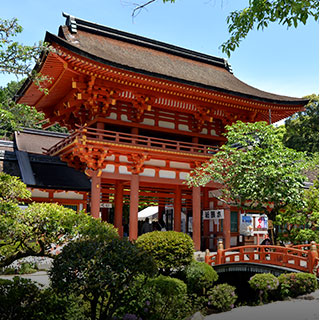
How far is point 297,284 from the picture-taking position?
11.7 meters

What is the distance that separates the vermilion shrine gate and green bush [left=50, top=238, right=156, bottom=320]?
9056 mm

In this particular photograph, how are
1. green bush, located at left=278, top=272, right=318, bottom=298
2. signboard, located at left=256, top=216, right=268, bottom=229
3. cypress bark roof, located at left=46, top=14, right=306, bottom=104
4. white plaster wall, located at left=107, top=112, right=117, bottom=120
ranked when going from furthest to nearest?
signboard, located at left=256, top=216, right=268, bottom=229
cypress bark roof, located at left=46, top=14, right=306, bottom=104
white plaster wall, located at left=107, top=112, right=117, bottom=120
green bush, located at left=278, top=272, right=318, bottom=298

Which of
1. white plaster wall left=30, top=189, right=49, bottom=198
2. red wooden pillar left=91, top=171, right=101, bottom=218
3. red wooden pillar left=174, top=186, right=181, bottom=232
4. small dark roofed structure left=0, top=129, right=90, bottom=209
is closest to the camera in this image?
red wooden pillar left=91, top=171, right=101, bottom=218

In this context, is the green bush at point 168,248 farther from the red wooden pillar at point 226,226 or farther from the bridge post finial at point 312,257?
the red wooden pillar at point 226,226

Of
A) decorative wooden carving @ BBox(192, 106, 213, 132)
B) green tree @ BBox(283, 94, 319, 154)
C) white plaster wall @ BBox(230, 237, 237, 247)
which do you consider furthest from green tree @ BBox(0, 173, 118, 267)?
green tree @ BBox(283, 94, 319, 154)

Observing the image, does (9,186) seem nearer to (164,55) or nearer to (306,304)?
(306,304)

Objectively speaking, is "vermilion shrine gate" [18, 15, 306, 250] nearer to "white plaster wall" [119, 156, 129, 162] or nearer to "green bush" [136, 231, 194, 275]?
"white plaster wall" [119, 156, 129, 162]

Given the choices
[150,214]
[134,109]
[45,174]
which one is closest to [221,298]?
[134,109]

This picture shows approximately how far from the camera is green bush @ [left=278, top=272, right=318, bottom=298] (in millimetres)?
11586

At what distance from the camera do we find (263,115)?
2233cm

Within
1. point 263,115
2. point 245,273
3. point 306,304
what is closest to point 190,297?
point 245,273

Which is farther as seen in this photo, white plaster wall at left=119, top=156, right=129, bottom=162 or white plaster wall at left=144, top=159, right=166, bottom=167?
white plaster wall at left=144, top=159, right=166, bottom=167

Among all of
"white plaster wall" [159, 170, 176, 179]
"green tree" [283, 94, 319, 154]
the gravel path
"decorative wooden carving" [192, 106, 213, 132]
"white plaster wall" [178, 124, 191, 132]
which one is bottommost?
the gravel path

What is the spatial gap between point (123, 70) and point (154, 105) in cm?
341
